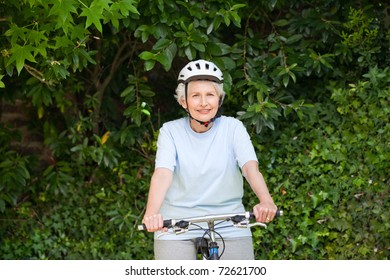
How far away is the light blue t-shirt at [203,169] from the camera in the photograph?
3.94 meters

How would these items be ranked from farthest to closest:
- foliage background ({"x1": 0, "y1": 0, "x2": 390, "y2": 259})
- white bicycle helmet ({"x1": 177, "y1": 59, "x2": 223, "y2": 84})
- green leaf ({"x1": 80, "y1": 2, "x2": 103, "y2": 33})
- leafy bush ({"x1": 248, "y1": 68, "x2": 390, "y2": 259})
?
1. leafy bush ({"x1": 248, "y1": 68, "x2": 390, "y2": 259})
2. foliage background ({"x1": 0, "y1": 0, "x2": 390, "y2": 259})
3. green leaf ({"x1": 80, "y1": 2, "x2": 103, "y2": 33})
4. white bicycle helmet ({"x1": 177, "y1": 59, "x2": 223, "y2": 84})

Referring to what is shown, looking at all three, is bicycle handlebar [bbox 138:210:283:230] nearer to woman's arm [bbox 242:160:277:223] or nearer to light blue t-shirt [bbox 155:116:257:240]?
woman's arm [bbox 242:160:277:223]

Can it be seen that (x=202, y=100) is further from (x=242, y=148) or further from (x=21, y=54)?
(x=21, y=54)

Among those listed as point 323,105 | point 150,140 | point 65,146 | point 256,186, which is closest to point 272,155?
point 323,105

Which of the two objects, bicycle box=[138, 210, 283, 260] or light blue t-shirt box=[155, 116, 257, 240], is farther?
light blue t-shirt box=[155, 116, 257, 240]

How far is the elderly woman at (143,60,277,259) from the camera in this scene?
12.9ft

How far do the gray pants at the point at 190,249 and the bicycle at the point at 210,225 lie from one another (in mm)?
29

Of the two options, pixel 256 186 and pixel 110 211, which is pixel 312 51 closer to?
pixel 110 211

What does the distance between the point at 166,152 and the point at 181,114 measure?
2811 mm

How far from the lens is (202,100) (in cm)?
399

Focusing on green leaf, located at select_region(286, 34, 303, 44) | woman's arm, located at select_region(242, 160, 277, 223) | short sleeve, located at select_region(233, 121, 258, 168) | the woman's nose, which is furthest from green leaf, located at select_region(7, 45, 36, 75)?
green leaf, located at select_region(286, 34, 303, 44)

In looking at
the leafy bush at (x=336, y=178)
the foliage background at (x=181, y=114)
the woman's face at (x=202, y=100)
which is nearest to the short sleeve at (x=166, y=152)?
the woman's face at (x=202, y=100)

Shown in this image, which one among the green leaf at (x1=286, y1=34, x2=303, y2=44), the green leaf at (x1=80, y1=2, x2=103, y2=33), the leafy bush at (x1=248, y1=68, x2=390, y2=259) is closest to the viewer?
the green leaf at (x1=80, y1=2, x2=103, y2=33)

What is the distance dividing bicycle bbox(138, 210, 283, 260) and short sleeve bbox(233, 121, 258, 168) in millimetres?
304
